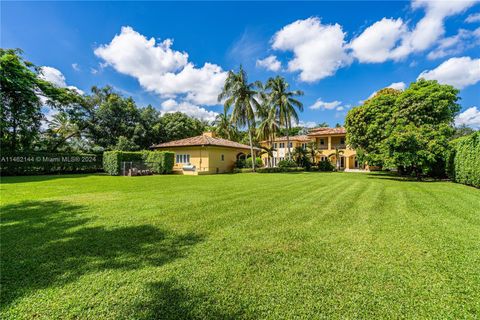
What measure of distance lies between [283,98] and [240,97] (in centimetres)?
581

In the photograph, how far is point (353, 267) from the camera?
3.16m

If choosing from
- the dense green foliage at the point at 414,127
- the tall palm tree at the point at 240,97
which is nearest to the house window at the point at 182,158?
the tall palm tree at the point at 240,97

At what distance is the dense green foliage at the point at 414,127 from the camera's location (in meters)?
14.4

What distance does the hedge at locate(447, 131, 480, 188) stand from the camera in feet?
36.5

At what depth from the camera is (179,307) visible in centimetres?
231

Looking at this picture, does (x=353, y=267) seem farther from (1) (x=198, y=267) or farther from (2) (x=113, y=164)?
(2) (x=113, y=164)

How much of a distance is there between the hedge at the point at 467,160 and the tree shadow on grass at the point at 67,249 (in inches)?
583

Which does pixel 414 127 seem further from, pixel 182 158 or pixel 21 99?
pixel 21 99

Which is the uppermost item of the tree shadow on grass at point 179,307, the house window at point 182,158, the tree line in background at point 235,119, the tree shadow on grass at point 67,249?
the tree line in background at point 235,119

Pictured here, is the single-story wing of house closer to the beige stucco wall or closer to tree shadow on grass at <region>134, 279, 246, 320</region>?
the beige stucco wall

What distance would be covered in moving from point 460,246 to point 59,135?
130ft

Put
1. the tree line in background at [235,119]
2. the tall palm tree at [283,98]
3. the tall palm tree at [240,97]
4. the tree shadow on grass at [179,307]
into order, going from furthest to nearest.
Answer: the tall palm tree at [283,98], the tall palm tree at [240,97], the tree line in background at [235,119], the tree shadow on grass at [179,307]

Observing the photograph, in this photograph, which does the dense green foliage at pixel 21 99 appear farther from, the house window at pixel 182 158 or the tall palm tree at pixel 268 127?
the tall palm tree at pixel 268 127

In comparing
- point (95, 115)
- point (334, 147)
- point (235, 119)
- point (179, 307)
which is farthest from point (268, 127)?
point (179, 307)
